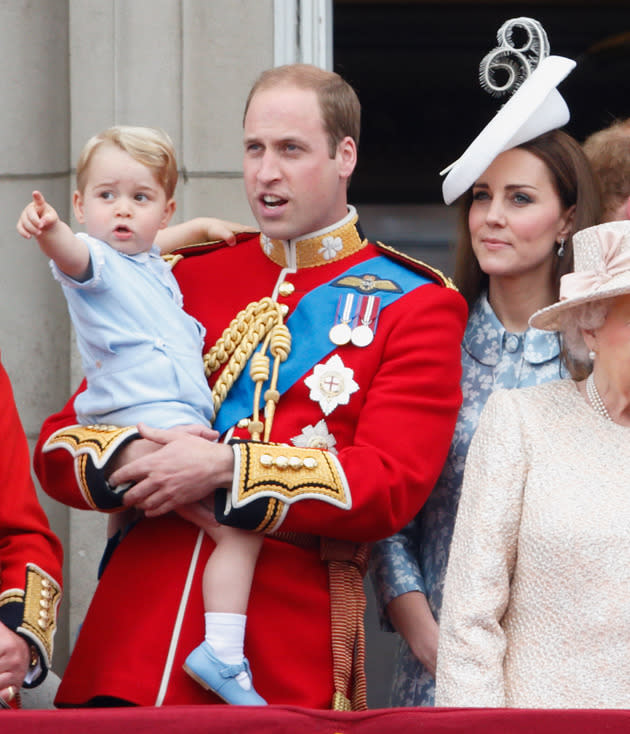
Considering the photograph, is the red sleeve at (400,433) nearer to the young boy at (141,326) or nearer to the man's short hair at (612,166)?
the young boy at (141,326)

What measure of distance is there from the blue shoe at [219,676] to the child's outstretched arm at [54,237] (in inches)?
27.8

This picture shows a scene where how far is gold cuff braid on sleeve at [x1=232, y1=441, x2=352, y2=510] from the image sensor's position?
2.56 metres

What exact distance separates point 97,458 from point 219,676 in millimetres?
441

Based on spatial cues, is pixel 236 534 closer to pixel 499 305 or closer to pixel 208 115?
pixel 499 305

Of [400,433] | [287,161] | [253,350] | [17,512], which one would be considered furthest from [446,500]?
[17,512]

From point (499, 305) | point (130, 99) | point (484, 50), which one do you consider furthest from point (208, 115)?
point (484, 50)

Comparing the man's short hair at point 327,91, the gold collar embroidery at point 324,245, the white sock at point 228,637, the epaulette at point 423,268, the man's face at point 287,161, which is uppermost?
the man's short hair at point 327,91

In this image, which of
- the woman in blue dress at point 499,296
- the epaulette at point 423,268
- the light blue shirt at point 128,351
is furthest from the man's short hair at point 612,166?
the light blue shirt at point 128,351

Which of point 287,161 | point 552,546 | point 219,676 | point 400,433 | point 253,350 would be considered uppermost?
point 287,161

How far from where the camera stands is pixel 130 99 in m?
4.21

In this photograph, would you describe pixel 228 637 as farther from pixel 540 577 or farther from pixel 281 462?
pixel 540 577

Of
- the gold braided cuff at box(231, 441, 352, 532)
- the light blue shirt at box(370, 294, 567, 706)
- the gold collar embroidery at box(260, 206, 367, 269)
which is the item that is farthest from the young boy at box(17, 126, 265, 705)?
the light blue shirt at box(370, 294, 567, 706)

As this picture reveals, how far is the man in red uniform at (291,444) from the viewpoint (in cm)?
260

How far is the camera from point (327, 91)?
9.45 ft
